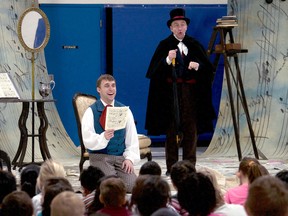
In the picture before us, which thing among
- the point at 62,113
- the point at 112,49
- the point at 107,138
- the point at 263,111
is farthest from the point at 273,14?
the point at 107,138

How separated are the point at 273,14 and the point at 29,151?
354 centimetres

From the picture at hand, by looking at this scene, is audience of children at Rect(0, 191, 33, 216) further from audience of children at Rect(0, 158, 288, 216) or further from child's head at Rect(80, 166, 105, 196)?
child's head at Rect(80, 166, 105, 196)

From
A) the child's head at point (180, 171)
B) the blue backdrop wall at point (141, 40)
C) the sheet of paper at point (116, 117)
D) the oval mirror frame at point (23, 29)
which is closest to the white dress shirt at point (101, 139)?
the sheet of paper at point (116, 117)

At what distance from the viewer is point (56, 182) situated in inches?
175

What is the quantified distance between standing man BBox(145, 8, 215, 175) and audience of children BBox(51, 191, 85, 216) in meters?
4.45

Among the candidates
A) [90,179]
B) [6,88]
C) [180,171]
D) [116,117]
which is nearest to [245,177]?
[180,171]

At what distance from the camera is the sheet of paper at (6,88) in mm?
8062

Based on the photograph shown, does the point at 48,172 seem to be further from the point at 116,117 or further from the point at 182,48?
the point at 182,48

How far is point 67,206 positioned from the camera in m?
3.51

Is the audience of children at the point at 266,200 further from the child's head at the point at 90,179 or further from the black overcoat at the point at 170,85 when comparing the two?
the black overcoat at the point at 170,85

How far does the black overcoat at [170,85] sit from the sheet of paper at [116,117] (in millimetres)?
1409

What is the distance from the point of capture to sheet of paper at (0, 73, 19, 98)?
8.06 meters

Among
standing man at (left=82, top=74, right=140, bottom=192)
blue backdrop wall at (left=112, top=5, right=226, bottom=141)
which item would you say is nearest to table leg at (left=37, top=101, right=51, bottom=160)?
standing man at (left=82, top=74, right=140, bottom=192)

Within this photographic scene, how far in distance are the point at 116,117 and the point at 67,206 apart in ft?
10.5
